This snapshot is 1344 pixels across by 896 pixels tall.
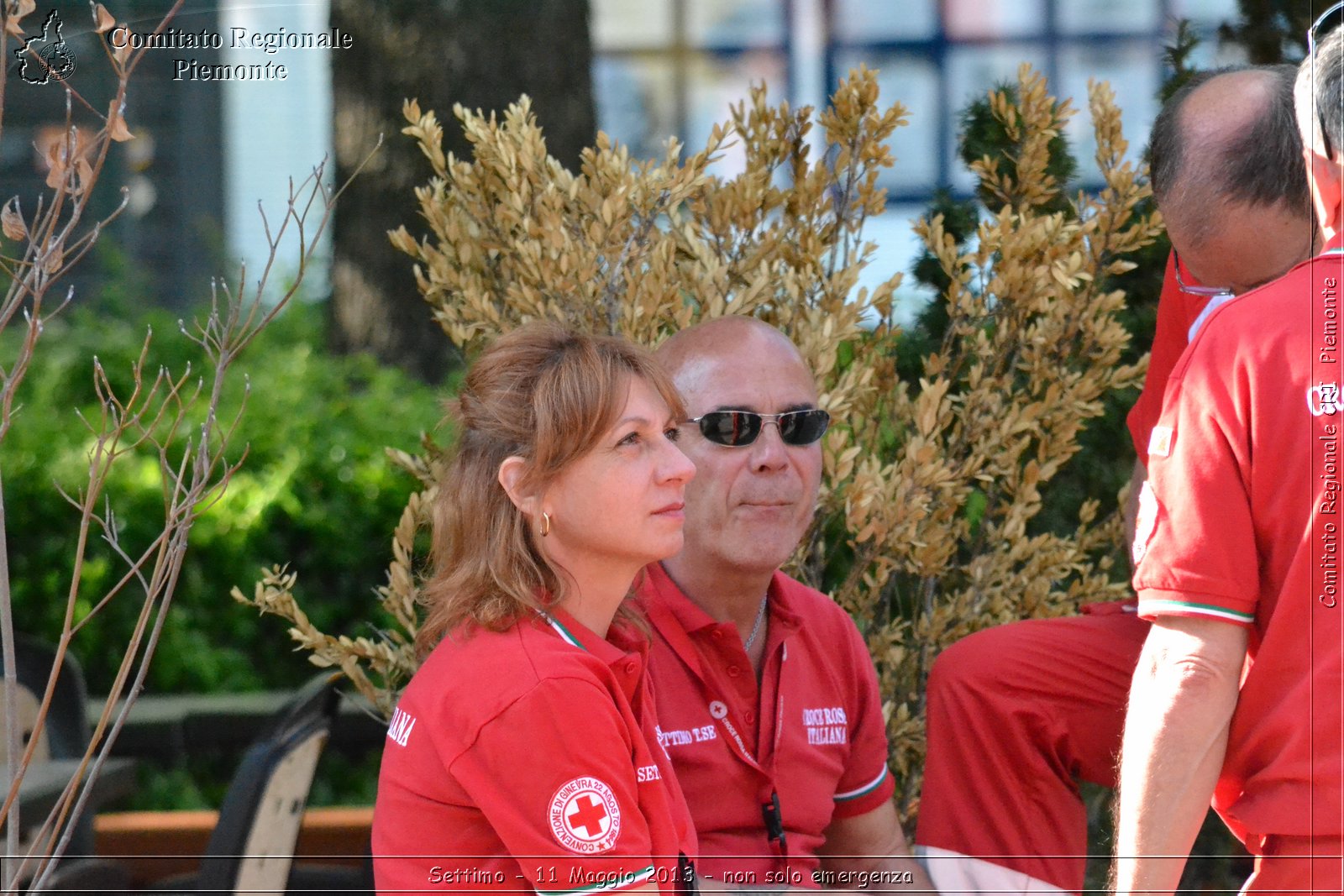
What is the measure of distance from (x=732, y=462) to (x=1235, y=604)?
97 centimetres

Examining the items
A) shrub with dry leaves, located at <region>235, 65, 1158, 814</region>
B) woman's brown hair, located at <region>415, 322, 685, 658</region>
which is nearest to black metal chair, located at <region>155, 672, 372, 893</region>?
shrub with dry leaves, located at <region>235, 65, 1158, 814</region>

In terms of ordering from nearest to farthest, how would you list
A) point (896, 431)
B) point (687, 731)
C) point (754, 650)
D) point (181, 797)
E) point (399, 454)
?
point (687, 731) < point (754, 650) < point (399, 454) < point (896, 431) < point (181, 797)

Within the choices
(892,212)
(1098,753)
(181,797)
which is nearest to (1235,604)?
(1098,753)

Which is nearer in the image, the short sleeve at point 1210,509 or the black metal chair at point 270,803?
the short sleeve at point 1210,509

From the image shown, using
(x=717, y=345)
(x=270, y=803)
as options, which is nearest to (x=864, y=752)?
(x=717, y=345)

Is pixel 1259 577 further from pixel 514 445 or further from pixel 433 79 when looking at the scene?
pixel 433 79

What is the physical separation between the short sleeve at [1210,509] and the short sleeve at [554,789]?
0.74 m

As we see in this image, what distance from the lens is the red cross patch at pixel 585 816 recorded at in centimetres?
173

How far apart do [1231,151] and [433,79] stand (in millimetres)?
2650

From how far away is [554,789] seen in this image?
1737 millimetres

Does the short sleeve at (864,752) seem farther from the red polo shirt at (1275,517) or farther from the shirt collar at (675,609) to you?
the red polo shirt at (1275,517)

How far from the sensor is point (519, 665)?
70.7 inches

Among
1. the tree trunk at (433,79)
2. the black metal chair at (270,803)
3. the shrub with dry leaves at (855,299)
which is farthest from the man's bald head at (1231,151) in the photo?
the tree trunk at (433,79)

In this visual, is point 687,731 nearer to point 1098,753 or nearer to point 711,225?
point 1098,753
